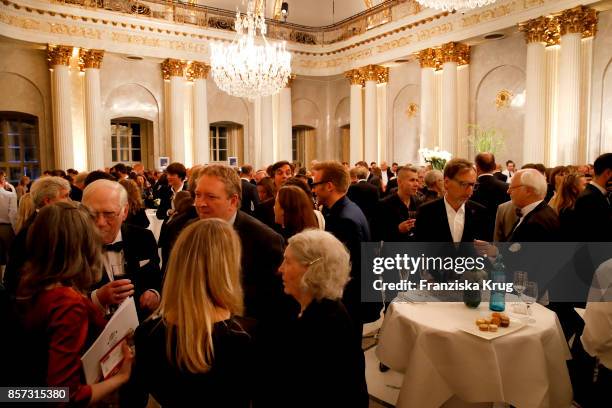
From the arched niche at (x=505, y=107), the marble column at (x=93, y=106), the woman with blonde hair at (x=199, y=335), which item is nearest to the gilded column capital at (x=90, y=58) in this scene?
the marble column at (x=93, y=106)

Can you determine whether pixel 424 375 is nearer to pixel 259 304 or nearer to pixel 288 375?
pixel 259 304

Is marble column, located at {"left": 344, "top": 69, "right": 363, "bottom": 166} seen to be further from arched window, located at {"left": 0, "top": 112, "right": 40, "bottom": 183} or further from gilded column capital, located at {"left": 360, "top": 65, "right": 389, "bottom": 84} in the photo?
arched window, located at {"left": 0, "top": 112, "right": 40, "bottom": 183}

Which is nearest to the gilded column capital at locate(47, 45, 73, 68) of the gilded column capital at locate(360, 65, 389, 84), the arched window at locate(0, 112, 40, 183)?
the arched window at locate(0, 112, 40, 183)

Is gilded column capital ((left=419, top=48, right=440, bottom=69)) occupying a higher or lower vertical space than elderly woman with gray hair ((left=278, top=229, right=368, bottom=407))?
higher

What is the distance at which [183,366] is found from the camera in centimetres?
154

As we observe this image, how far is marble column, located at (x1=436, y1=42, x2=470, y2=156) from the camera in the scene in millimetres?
13000

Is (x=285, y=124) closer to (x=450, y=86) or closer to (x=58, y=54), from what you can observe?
(x=450, y=86)

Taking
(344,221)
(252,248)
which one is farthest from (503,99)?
(252,248)

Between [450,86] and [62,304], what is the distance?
42.8 ft

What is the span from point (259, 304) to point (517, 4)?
11460mm

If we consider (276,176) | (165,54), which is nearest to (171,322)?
(276,176)

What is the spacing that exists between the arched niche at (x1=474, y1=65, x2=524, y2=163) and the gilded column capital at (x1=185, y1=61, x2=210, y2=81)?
886cm

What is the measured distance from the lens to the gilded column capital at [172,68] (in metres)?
14.6

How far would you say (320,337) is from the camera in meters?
1.82
